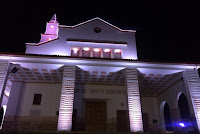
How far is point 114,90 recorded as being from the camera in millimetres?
17328

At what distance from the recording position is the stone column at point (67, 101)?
35.2 ft

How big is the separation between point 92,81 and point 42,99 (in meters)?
5.09

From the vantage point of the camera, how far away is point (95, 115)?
16422 mm

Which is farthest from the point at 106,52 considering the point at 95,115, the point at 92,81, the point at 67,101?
the point at 67,101

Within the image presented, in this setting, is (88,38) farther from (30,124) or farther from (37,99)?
(30,124)

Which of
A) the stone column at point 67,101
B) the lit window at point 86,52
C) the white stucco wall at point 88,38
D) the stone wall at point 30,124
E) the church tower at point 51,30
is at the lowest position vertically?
the stone wall at point 30,124

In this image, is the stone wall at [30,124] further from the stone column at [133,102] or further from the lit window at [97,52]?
the stone column at [133,102]

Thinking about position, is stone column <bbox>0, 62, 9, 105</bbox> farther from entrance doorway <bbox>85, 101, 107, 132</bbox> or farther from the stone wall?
entrance doorway <bbox>85, 101, 107, 132</bbox>

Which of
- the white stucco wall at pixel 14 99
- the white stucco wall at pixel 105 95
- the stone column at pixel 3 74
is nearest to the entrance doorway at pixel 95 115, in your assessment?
the white stucco wall at pixel 105 95

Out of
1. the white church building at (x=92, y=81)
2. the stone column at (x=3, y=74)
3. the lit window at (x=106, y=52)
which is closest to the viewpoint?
the stone column at (x=3, y=74)

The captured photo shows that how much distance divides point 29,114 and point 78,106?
4.52 m

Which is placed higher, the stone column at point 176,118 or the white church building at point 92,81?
the white church building at point 92,81

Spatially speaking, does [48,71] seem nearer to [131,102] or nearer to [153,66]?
[131,102]

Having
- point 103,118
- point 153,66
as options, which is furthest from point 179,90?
point 103,118
